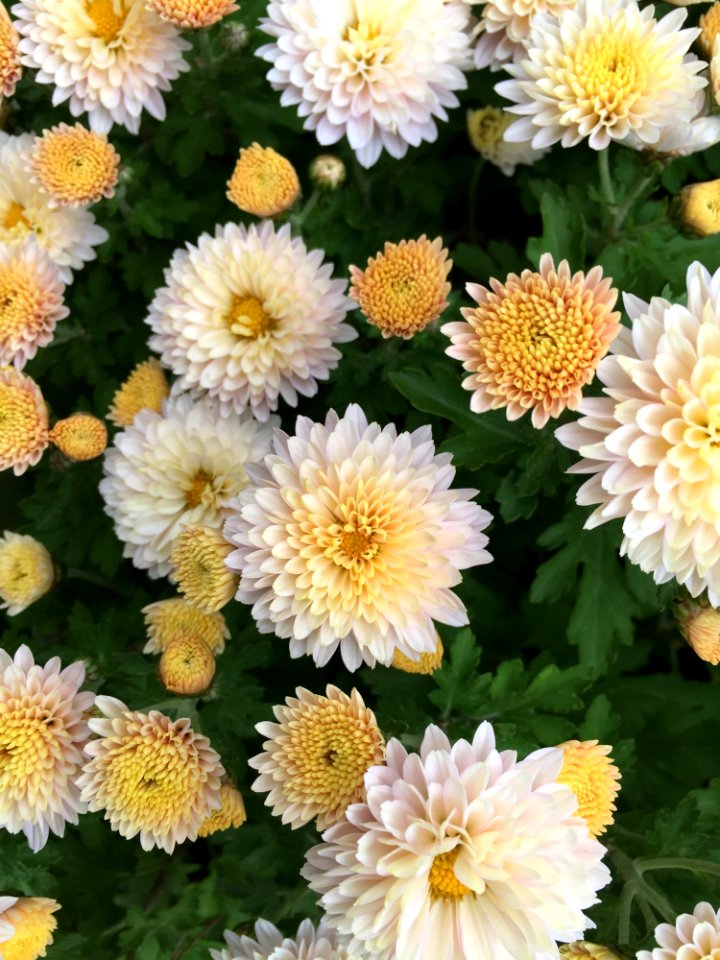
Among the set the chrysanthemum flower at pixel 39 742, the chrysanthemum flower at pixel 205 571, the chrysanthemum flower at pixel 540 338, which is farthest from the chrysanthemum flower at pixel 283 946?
the chrysanthemum flower at pixel 540 338

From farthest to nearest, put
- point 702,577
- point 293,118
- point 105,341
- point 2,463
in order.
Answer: point 105,341 → point 293,118 → point 2,463 → point 702,577

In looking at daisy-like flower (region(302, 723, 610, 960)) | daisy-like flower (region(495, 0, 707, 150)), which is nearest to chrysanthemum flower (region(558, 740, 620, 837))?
daisy-like flower (region(302, 723, 610, 960))

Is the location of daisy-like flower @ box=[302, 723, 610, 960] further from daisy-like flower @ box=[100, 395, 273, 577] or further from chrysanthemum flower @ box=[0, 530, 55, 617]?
chrysanthemum flower @ box=[0, 530, 55, 617]

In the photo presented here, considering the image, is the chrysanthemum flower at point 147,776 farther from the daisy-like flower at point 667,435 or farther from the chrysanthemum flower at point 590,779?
the daisy-like flower at point 667,435

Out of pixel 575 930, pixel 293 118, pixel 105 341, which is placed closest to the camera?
pixel 575 930

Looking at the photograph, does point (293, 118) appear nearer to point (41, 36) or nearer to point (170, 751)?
point (41, 36)

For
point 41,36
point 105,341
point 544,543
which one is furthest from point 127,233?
point 544,543

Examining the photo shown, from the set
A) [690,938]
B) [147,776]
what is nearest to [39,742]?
[147,776]
